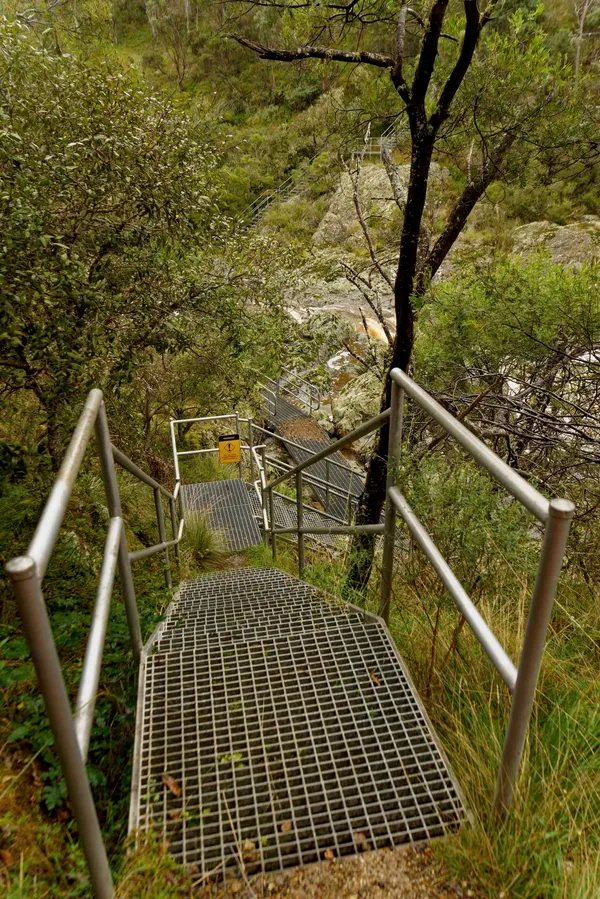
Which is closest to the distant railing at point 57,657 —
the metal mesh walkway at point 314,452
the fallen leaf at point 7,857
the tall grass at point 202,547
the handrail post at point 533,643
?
the fallen leaf at point 7,857

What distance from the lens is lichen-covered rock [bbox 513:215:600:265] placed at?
16.4 metres

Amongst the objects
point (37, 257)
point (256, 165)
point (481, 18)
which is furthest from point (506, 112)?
point (256, 165)

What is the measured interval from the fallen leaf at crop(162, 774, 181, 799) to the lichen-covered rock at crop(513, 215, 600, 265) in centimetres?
1778

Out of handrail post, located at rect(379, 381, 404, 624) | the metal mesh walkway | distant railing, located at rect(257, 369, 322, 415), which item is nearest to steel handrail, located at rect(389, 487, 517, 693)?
handrail post, located at rect(379, 381, 404, 624)

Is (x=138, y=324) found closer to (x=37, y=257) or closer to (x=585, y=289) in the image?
(x=37, y=257)

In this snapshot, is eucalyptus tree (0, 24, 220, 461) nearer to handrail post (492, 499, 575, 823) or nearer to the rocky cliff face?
handrail post (492, 499, 575, 823)

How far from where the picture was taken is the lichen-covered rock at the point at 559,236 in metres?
16.4

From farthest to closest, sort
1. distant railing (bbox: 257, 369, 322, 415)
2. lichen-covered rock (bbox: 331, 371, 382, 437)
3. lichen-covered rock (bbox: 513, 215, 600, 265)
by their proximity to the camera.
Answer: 1. lichen-covered rock (bbox: 513, 215, 600, 265)
2. distant railing (bbox: 257, 369, 322, 415)
3. lichen-covered rock (bbox: 331, 371, 382, 437)

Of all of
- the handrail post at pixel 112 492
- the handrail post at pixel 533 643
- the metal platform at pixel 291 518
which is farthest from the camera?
the metal platform at pixel 291 518

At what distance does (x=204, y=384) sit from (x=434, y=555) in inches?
315

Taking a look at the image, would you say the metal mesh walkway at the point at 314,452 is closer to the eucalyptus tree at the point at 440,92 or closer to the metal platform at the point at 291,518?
the metal platform at the point at 291,518

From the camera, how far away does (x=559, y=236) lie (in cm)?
1753

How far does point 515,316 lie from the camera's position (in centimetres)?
462

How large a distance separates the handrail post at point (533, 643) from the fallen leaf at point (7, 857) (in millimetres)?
1175
